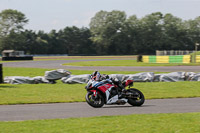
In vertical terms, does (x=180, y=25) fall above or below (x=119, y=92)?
above

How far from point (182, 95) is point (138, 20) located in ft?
364

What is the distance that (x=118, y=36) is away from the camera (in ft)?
381

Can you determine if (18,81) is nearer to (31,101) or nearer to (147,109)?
(31,101)

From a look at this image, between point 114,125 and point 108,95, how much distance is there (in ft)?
10.6

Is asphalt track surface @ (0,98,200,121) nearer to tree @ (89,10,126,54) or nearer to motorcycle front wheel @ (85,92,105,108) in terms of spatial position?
motorcycle front wheel @ (85,92,105,108)

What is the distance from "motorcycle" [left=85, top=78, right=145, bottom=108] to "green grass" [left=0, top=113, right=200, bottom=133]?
2.07 meters

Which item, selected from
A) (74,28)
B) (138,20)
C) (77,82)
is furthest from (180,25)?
(77,82)

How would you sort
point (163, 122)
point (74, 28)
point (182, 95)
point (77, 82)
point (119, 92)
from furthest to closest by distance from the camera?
point (74, 28)
point (77, 82)
point (182, 95)
point (119, 92)
point (163, 122)

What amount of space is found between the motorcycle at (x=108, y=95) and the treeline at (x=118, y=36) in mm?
99804

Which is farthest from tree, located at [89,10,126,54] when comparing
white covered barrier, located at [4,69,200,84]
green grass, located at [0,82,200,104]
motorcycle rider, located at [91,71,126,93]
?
motorcycle rider, located at [91,71,126,93]

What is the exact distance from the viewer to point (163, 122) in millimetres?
7418

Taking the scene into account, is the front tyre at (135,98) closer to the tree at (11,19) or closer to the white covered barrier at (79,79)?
the white covered barrier at (79,79)

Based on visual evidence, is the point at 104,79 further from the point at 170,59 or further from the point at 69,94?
the point at 170,59

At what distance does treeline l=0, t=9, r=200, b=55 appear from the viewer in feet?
365
